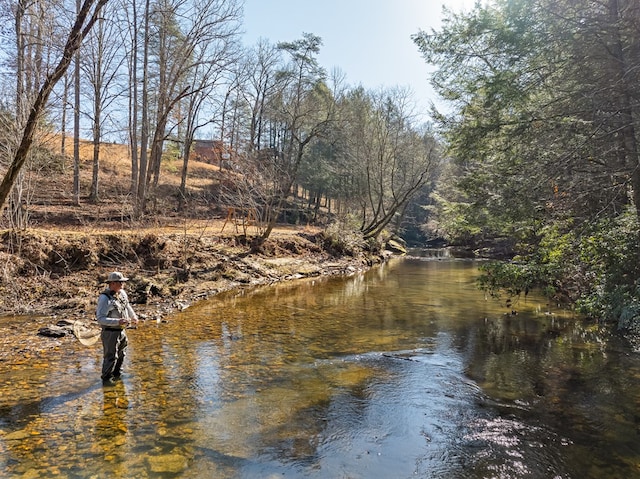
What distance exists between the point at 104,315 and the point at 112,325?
0.20 m

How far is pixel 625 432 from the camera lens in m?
5.73

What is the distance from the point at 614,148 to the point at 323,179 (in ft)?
90.3

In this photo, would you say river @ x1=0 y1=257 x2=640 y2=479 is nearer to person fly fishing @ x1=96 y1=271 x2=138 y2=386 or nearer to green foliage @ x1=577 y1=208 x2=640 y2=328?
person fly fishing @ x1=96 y1=271 x2=138 y2=386

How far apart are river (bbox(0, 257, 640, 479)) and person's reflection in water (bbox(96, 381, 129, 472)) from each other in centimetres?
2

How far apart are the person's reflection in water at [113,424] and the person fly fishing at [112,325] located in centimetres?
27

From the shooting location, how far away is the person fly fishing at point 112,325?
690 centimetres

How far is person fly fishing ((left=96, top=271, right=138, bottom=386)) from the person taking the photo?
6.90 meters

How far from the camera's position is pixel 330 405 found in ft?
21.5

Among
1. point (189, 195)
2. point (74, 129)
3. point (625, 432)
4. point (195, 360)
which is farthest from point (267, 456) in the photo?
point (189, 195)

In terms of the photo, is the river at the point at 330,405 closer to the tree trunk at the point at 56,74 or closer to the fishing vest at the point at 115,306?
the fishing vest at the point at 115,306

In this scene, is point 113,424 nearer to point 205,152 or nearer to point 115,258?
point 115,258

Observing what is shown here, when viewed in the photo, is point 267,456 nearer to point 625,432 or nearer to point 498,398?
point 498,398

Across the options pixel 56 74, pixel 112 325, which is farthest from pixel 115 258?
pixel 112 325

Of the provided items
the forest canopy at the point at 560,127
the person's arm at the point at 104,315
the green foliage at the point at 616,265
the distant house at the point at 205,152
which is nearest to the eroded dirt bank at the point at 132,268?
the person's arm at the point at 104,315
